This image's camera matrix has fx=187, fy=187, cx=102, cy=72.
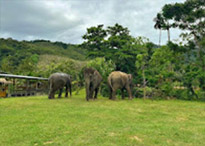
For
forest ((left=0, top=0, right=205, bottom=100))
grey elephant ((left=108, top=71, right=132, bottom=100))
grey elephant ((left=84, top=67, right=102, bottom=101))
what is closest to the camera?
grey elephant ((left=84, top=67, right=102, bottom=101))

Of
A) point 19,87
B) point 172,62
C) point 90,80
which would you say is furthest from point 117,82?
point 19,87

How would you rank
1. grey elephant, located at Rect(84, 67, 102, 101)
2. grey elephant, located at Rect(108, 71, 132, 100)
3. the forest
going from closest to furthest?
1. grey elephant, located at Rect(84, 67, 102, 101)
2. grey elephant, located at Rect(108, 71, 132, 100)
3. the forest

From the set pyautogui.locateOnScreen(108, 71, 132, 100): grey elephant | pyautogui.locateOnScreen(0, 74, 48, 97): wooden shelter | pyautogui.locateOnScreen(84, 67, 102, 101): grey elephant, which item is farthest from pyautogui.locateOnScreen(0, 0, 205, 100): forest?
pyautogui.locateOnScreen(0, 74, 48, 97): wooden shelter

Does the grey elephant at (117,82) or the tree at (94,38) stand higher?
the tree at (94,38)

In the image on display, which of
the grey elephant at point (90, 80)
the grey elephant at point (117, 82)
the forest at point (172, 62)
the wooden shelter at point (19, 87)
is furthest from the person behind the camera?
the wooden shelter at point (19, 87)

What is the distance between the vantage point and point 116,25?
82.1 ft

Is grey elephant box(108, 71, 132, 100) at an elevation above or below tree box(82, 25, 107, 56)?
below

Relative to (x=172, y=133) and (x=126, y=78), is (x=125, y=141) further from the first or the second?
(x=126, y=78)

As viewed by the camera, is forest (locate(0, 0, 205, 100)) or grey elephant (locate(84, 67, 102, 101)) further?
forest (locate(0, 0, 205, 100))

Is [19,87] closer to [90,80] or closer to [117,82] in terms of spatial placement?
[90,80]

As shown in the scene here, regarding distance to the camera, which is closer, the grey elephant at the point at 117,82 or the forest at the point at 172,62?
the grey elephant at the point at 117,82

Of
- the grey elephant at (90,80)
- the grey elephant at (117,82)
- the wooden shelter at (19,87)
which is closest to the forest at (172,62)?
the grey elephant at (117,82)

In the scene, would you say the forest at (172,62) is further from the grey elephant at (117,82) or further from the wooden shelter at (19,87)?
the wooden shelter at (19,87)

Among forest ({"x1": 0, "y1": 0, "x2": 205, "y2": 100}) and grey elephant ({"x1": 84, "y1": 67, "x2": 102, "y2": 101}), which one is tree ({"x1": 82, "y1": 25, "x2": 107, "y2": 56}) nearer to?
forest ({"x1": 0, "y1": 0, "x2": 205, "y2": 100})
